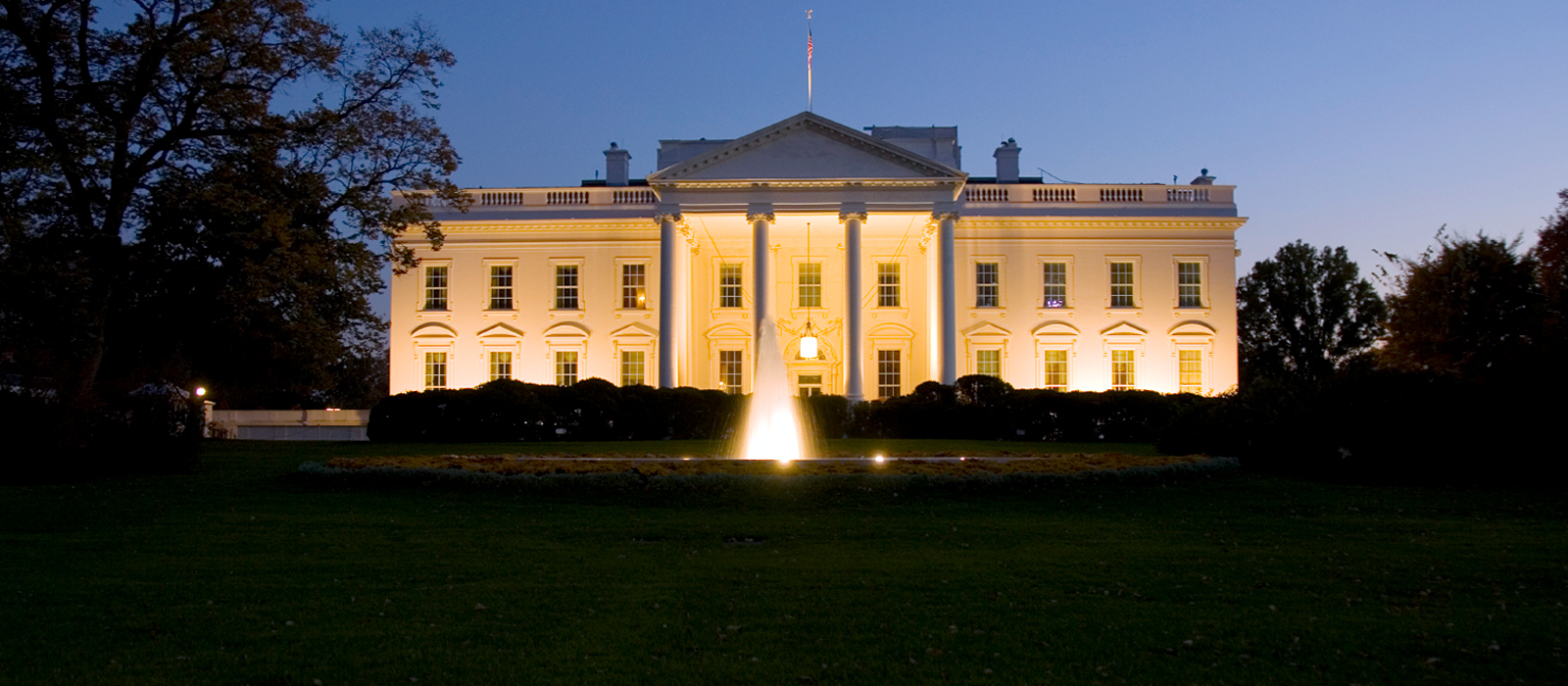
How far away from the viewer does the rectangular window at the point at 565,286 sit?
145 ft

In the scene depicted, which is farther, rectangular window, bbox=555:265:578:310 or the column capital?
rectangular window, bbox=555:265:578:310

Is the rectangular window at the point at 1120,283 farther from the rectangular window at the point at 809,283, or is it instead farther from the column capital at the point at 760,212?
the column capital at the point at 760,212

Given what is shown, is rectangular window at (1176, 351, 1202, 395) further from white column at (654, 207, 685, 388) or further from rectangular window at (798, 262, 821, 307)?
white column at (654, 207, 685, 388)

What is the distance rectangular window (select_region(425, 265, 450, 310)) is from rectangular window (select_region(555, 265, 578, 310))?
397 cm

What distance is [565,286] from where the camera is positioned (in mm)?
44250

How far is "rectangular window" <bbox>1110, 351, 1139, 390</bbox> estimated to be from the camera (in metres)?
43.2

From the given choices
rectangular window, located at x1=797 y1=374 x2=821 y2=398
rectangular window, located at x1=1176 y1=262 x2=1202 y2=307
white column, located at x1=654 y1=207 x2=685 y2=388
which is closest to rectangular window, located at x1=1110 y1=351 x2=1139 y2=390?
rectangular window, located at x1=1176 y1=262 x2=1202 y2=307

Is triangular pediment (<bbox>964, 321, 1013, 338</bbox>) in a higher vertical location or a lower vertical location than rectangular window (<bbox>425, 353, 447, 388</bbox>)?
higher

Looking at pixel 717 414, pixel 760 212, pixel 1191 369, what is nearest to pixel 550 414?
Answer: pixel 717 414

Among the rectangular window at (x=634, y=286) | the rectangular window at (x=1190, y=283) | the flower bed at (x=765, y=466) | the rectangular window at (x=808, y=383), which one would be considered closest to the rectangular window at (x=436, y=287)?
the rectangular window at (x=634, y=286)

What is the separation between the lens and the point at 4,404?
17578mm

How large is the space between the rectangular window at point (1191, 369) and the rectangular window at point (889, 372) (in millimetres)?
9704

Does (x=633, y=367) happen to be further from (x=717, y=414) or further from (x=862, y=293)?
(x=717, y=414)

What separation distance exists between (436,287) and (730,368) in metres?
11.0
